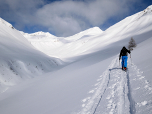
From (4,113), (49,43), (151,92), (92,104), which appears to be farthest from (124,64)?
(49,43)

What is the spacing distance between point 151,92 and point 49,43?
11247 cm

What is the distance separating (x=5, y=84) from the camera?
8.55 m

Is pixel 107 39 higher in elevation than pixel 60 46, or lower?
lower

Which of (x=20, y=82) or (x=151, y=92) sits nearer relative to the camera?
(x=151, y=92)

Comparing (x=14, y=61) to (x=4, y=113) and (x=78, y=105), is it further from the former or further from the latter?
(x=78, y=105)

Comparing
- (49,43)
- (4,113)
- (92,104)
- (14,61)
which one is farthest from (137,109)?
(49,43)

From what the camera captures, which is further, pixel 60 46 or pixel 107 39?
pixel 60 46

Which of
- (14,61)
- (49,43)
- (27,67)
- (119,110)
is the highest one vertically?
(49,43)

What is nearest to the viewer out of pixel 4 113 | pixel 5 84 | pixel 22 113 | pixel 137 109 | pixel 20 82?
pixel 137 109

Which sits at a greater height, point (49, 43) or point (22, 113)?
point (49, 43)

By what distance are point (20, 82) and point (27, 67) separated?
3109mm

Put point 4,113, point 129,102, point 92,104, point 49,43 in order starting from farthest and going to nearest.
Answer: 1. point 49,43
2. point 4,113
3. point 92,104
4. point 129,102

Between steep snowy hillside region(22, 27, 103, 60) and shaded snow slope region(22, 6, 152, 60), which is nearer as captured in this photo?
shaded snow slope region(22, 6, 152, 60)

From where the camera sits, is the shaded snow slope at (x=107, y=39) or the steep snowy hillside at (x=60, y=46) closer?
the shaded snow slope at (x=107, y=39)
